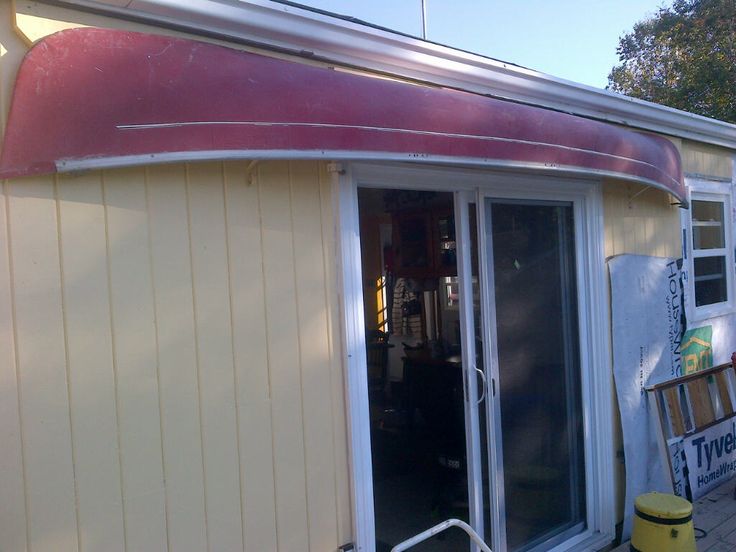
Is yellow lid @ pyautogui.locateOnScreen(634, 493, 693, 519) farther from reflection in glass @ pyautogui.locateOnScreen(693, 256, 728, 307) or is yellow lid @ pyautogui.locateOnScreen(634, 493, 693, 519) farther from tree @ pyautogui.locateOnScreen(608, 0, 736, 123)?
tree @ pyautogui.locateOnScreen(608, 0, 736, 123)

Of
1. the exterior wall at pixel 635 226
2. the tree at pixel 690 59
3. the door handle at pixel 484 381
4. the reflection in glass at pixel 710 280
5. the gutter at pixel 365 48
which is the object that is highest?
the tree at pixel 690 59

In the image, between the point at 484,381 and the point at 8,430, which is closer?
the point at 8,430

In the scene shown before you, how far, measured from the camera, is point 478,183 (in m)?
3.27

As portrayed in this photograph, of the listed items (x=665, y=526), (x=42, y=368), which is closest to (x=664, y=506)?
(x=665, y=526)

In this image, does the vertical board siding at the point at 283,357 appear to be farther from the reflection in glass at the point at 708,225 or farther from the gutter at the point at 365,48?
the reflection in glass at the point at 708,225

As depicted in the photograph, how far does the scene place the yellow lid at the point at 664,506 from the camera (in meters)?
3.31

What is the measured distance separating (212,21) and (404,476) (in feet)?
12.1

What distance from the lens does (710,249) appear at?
516 cm

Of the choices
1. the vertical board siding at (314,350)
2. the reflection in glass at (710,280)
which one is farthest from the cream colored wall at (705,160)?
the vertical board siding at (314,350)

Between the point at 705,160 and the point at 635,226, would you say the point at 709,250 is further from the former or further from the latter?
the point at 635,226

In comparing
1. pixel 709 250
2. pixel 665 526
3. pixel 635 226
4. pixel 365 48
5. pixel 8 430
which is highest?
pixel 365 48

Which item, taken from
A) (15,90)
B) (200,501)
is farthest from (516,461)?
(15,90)

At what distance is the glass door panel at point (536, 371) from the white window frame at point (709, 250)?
1.44 meters

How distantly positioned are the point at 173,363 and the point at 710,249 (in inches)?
179
